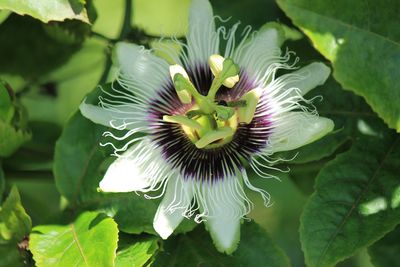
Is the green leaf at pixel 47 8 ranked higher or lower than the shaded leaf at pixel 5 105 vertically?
higher

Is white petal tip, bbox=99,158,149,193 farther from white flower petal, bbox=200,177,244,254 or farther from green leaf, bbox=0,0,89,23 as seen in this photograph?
green leaf, bbox=0,0,89,23

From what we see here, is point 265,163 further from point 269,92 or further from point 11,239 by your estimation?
point 11,239

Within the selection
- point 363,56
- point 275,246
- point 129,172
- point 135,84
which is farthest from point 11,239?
point 363,56

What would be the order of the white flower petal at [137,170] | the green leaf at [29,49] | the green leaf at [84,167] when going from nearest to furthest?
the white flower petal at [137,170] < the green leaf at [84,167] < the green leaf at [29,49]

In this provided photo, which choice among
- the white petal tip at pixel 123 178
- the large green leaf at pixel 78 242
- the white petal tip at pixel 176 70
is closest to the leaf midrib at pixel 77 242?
the large green leaf at pixel 78 242

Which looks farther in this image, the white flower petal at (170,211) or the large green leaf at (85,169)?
the large green leaf at (85,169)

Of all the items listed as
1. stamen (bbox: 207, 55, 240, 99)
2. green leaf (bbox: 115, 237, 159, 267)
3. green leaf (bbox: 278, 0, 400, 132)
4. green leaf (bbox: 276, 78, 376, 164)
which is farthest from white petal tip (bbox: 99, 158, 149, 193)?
green leaf (bbox: 278, 0, 400, 132)

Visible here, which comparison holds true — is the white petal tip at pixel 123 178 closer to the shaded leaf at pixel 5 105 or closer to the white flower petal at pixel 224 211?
the white flower petal at pixel 224 211
